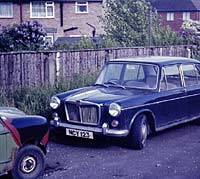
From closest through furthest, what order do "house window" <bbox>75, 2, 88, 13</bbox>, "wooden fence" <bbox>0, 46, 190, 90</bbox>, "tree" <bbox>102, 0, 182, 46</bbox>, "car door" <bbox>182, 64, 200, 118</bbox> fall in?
"car door" <bbox>182, 64, 200, 118</bbox>, "wooden fence" <bbox>0, 46, 190, 90</bbox>, "tree" <bbox>102, 0, 182, 46</bbox>, "house window" <bbox>75, 2, 88, 13</bbox>

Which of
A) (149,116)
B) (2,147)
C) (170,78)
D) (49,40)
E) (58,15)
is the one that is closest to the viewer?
(2,147)

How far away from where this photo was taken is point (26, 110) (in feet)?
31.3

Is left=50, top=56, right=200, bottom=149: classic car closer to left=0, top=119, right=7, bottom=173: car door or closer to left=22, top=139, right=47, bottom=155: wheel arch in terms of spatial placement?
left=22, top=139, right=47, bottom=155: wheel arch

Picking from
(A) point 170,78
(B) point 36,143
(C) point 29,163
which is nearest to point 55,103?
(B) point 36,143

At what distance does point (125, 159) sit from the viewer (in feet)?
24.4

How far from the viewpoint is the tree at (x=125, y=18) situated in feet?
91.8

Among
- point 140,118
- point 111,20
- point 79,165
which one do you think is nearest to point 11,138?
point 79,165

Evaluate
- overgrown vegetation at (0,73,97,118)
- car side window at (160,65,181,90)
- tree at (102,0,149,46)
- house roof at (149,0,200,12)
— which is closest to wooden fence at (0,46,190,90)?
overgrown vegetation at (0,73,97,118)

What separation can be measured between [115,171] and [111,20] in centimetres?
2414

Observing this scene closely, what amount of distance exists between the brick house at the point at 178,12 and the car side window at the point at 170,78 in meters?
52.9

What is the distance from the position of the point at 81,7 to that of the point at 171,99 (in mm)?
28670

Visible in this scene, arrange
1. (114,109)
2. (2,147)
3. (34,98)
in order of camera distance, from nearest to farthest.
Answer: (2,147), (114,109), (34,98)

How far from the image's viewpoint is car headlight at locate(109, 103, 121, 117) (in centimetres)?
773

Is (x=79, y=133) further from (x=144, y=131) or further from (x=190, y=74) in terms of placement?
(x=190, y=74)
